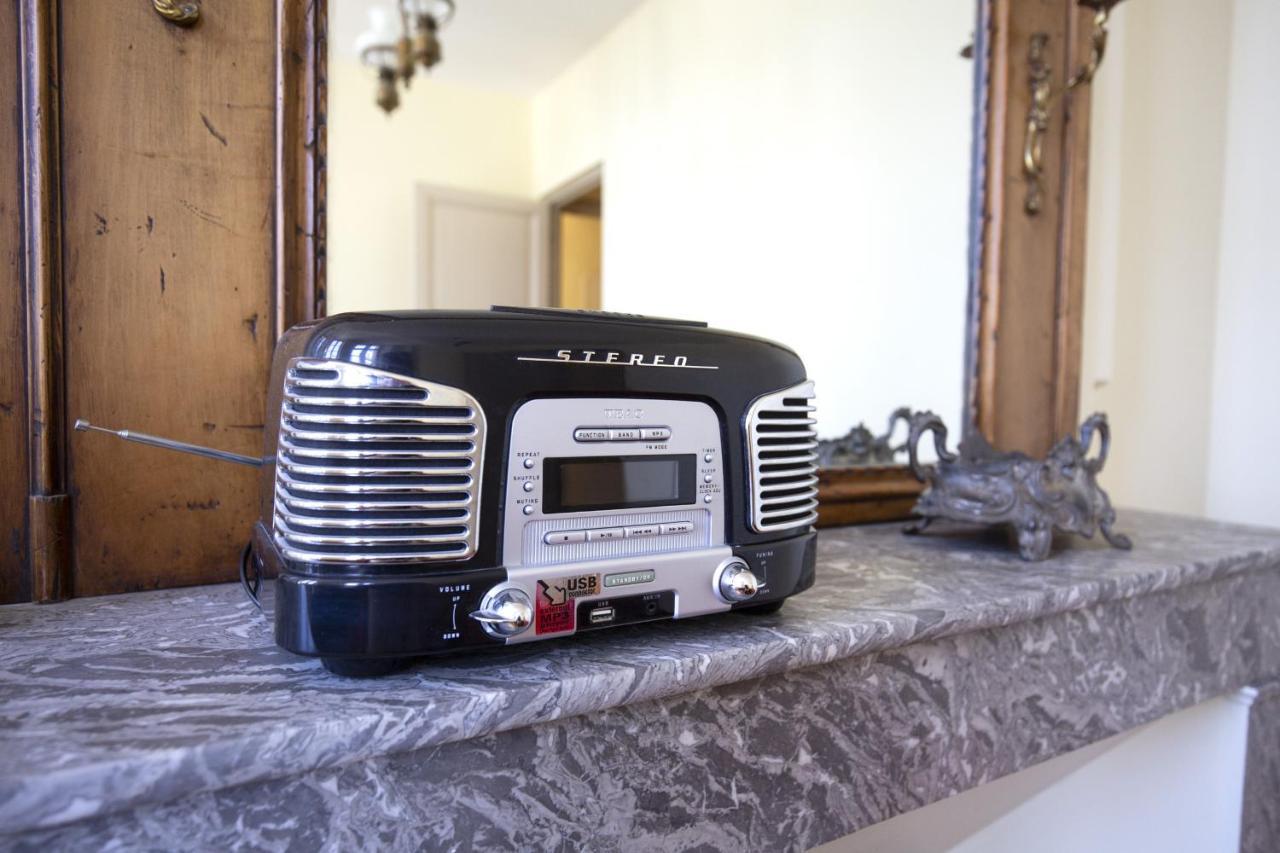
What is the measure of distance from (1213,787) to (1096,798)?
0.22 m

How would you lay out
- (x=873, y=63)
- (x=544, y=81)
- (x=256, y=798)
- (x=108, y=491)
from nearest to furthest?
(x=256, y=798), (x=108, y=491), (x=544, y=81), (x=873, y=63)

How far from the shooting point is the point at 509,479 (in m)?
0.49

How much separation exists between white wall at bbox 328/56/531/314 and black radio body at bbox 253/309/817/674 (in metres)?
0.32

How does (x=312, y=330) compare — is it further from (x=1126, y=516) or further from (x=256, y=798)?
(x=1126, y=516)

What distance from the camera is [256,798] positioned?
0.42 m

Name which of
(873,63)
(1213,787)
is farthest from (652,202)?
(1213,787)

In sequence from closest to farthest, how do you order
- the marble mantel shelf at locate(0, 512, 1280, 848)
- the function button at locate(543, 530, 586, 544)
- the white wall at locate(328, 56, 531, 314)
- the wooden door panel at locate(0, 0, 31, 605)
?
the marble mantel shelf at locate(0, 512, 1280, 848)
the function button at locate(543, 530, 586, 544)
the wooden door panel at locate(0, 0, 31, 605)
the white wall at locate(328, 56, 531, 314)

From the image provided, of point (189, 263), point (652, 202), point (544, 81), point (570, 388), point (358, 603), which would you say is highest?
point (544, 81)

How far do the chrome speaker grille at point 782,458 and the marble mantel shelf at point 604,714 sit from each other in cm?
9

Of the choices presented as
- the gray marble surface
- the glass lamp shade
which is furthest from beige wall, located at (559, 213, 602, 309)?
the gray marble surface

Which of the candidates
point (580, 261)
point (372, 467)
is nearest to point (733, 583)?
point (372, 467)

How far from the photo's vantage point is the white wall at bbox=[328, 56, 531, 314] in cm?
84

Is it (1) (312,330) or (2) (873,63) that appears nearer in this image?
(1) (312,330)

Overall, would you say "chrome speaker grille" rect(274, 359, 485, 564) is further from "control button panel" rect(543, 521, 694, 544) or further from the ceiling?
the ceiling
